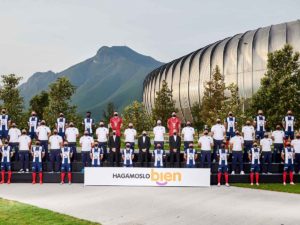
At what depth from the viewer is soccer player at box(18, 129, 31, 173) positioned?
22.0 meters

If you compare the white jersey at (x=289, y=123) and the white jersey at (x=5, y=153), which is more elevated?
the white jersey at (x=289, y=123)

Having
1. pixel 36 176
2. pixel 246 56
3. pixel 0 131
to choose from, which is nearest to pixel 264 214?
pixel 36 176

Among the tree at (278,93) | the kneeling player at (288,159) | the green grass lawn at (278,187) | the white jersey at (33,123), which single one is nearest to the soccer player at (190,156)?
the green grass lawn at (278,187)

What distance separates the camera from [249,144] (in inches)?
874

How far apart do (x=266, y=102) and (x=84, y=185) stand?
1738cm

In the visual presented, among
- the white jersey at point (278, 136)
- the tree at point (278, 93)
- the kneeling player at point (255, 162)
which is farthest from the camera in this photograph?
the tree at point (278, 93)

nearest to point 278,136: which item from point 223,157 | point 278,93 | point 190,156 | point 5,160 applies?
point 223,157

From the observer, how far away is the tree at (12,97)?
4885 cm

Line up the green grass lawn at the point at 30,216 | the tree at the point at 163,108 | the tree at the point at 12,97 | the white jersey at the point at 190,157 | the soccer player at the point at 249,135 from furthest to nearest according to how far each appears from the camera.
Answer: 1. the tree at the point at 163,108
2. the tree at the point at 12,97
3. the soccer player at the point at 249,135
4. the white jersey at the point at 190,157
5. the green grass lawn at the point at 30,216

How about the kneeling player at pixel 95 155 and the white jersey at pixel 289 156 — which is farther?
the kneeling player at pixel 95 155

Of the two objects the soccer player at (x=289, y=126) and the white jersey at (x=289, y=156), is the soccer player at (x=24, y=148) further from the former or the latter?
the soccer player at (x=289, y=126)

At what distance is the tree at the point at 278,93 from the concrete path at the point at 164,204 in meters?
14.5

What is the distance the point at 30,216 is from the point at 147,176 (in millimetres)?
7421

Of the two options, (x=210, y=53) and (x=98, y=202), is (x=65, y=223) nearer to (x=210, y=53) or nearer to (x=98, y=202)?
(x=98, y=202)
